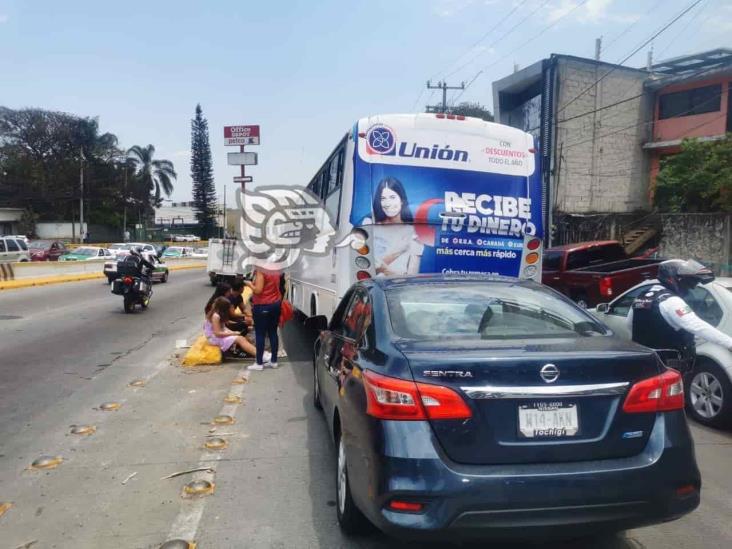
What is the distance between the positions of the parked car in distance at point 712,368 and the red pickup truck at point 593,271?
20.6ft

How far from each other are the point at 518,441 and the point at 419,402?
1.65 feet

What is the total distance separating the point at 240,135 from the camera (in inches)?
794

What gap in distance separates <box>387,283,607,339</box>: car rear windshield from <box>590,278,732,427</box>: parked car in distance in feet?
5.61

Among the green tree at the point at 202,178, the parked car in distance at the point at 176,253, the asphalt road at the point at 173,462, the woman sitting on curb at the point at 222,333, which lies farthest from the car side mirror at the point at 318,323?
the green tree at the point at 202,178

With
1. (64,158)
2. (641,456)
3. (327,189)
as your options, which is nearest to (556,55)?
(327,189)

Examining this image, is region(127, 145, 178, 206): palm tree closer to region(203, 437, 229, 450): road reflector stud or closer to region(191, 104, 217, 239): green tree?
region(191, 104, 217, 239): green tree

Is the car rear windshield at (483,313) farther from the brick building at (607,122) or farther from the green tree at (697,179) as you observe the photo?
the brick building at (607,122)

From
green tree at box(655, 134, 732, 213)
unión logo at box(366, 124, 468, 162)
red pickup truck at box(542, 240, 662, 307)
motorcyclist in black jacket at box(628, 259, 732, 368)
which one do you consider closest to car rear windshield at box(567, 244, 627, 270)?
red pickup truck at box(542, 240, 662, 307)

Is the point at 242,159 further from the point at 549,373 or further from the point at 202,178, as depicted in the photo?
the point at 202,178

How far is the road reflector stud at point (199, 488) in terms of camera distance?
418 cm

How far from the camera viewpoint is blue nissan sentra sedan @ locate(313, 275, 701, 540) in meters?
2.78

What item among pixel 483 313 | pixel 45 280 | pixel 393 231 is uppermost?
pixel 393 231

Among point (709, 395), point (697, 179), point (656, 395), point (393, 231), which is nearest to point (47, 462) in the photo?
point (656, 395)

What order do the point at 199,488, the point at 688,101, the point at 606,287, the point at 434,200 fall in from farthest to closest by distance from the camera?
the point at 688,101 → the point at 606,287 → the point at 434,200 → the point at 199,488
